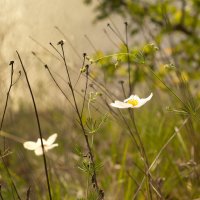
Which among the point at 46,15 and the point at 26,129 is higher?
the point at 46,15

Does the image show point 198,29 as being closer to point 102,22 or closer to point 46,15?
point 102,22

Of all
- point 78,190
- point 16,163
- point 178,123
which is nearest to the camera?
point 78,190

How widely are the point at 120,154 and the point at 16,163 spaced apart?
860 mm

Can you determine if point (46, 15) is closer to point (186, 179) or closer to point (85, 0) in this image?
point (186, 179)

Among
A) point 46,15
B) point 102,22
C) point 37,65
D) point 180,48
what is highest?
point 46,15

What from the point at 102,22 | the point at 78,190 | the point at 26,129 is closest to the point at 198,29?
the point at 102,22

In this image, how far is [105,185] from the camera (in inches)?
71.6

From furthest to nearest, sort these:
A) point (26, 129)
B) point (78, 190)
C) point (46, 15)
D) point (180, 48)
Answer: point (180, 48), point (26, 129), point (46, 15), point (78, 190)

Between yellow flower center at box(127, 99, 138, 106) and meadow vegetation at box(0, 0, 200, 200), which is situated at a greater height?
yellow flower center at box(127, 99, 138, 106)

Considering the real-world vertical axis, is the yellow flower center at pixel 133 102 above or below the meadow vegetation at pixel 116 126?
above

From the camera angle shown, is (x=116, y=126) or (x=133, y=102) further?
(x=116, y=126)

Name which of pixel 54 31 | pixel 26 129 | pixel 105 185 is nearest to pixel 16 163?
pixel 26 129

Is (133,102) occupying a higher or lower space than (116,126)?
higher

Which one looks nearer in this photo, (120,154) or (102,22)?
(120,154)
